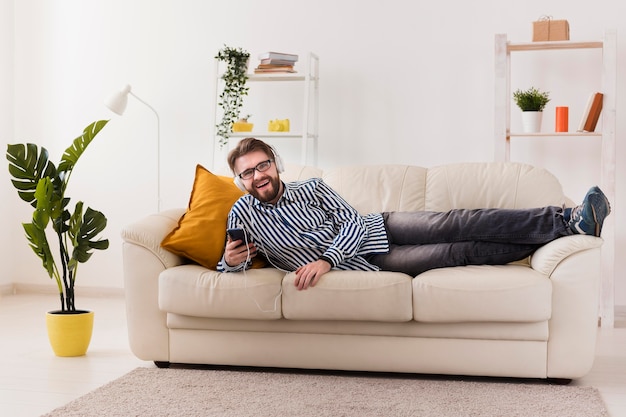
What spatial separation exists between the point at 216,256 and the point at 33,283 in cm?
281

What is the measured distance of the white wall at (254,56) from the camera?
15.2 feet

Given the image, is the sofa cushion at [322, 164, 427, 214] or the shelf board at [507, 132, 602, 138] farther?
the shelf board at [507, 132, 602, 138]

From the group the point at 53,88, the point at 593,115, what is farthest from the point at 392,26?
the point at 53,88

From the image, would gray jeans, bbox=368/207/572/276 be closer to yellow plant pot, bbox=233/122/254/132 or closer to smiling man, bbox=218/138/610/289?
smiling man, bbox=218/138/610/289

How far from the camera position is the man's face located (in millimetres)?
3117

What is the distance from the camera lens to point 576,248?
9.48ft

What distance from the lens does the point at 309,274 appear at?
2.93 m

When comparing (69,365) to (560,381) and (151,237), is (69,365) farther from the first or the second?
(560,381)

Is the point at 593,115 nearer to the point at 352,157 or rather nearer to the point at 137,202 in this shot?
the point at 352,157

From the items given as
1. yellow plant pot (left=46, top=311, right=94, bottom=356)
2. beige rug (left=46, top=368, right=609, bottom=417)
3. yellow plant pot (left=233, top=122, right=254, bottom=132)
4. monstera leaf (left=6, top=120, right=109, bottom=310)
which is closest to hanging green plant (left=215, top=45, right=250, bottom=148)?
yellow plant pot (left=233, top=122, right=254, bottom=132)

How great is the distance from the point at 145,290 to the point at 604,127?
2.67 meters

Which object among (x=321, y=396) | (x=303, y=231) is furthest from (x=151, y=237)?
Answer: (x=321, y=396)

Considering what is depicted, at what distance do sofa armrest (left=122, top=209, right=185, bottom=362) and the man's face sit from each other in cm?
44

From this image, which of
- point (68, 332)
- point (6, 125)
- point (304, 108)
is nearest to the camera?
point (68, 332)
